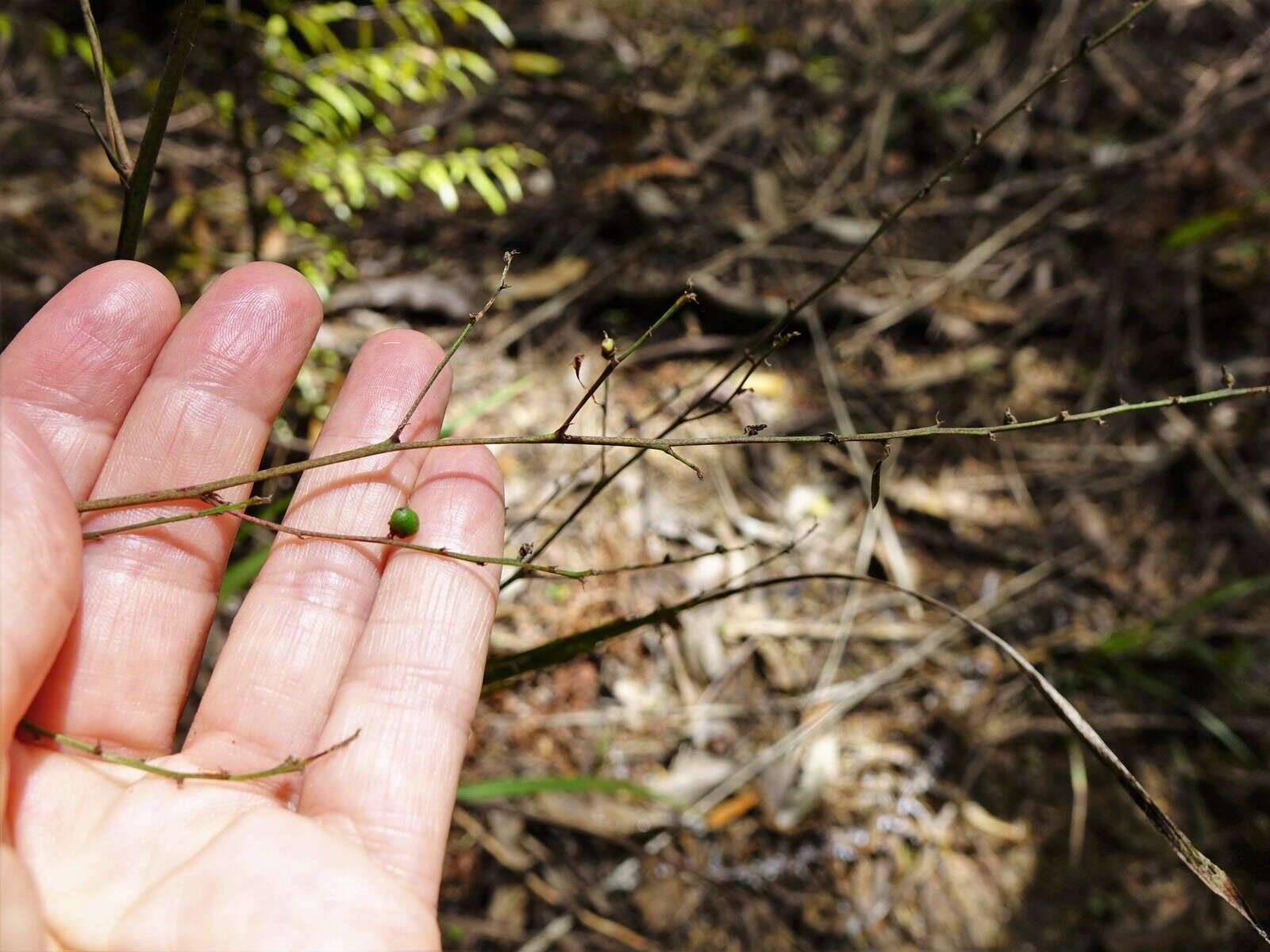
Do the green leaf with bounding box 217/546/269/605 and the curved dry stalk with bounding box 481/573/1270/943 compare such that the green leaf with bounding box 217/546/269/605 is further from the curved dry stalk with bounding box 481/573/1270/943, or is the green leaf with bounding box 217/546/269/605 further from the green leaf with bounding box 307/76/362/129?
the green leaf with bounding box 307/76/362/129

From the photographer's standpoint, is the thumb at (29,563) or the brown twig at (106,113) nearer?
the thumb at (29,563)

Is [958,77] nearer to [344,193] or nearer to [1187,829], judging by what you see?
[344,193]

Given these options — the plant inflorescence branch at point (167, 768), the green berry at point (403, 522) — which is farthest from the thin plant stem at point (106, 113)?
the plant inflorescence branch at point (167, 768)

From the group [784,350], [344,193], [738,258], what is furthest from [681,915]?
[344,193]

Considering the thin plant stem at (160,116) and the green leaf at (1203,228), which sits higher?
the green leaf at (1203,228)

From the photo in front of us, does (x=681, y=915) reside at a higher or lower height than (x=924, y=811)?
lower

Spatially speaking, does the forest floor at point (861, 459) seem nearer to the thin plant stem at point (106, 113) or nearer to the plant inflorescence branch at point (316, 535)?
the plant inflorescence branch at point (316, 535)
